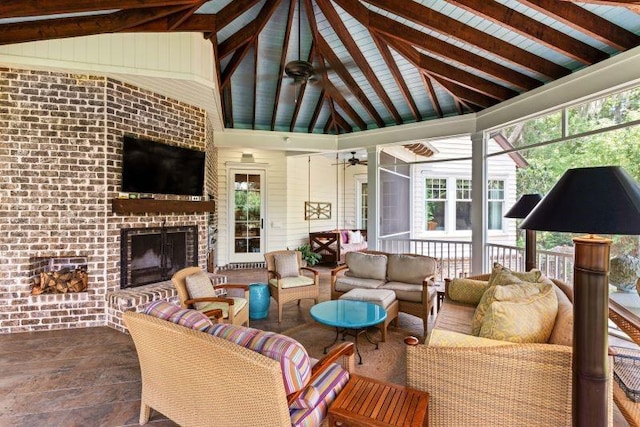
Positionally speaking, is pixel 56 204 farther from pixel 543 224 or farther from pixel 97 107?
pixel 543 224

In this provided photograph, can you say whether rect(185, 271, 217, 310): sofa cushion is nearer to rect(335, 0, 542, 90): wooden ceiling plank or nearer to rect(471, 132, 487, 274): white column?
rect(335, 0, 542, 90): wooden ceiling plank

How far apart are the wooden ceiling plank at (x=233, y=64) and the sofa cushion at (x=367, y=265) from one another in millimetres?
3512

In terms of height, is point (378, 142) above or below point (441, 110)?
below

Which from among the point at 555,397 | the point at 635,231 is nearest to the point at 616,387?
the point at 555,397

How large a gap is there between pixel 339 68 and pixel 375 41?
1003 mm

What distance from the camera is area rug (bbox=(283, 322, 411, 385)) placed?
9.93ft

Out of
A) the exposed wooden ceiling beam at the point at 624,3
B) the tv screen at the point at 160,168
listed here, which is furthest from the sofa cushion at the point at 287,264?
the exposed wooden ceiling beam at the point at 624,3

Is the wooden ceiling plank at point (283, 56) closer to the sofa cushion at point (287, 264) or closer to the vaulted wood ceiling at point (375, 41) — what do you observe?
the vaulted wood ceiling at point (375, 41)

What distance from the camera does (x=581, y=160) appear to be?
4391mm

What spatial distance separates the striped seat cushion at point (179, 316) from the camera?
1.94m

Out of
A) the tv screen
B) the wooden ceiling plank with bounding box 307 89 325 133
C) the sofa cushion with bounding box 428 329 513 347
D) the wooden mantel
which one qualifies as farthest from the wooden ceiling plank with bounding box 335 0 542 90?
the sofa cushion with bounding box 428 329 513 347

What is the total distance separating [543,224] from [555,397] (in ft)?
2.76

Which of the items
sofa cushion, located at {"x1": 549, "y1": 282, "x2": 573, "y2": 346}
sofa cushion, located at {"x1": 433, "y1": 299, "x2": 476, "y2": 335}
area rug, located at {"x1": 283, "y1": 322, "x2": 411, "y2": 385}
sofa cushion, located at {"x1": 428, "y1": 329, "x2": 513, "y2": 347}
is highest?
sofa cushion, located at {"x1": 549, "y1": 282, "x2": 573, "y2": 346}

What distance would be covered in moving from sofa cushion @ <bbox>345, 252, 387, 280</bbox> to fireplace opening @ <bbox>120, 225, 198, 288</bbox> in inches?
99.0
